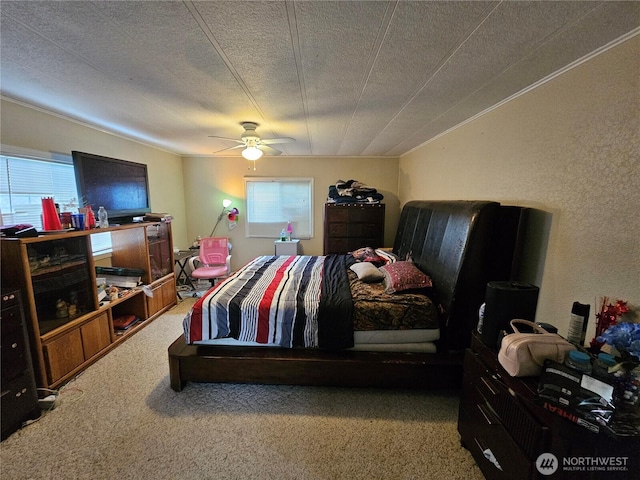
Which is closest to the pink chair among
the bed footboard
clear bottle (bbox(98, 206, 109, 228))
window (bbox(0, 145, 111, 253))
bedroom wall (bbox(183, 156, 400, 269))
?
bedroom wall (bbox(183, 156, 400, 269))

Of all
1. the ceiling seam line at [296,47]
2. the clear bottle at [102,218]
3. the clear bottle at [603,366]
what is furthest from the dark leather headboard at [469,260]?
the clear bottle at [102,218]

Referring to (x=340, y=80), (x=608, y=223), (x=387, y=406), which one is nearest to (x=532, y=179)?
(x=608, y=223)

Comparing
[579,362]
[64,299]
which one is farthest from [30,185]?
[579,362]

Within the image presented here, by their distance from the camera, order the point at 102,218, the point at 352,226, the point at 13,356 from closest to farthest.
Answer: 1. the point at 13,356
2. the point at 102,218
3. the point at 352,226

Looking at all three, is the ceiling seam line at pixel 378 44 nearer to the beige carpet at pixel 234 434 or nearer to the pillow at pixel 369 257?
the pillow at pixel 369 257

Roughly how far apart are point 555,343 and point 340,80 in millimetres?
1893

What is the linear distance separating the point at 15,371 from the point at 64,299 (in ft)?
2.59

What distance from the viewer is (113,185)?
2.92 meters

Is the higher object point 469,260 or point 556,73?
point 556,73

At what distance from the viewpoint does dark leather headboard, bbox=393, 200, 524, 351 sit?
1.90 metres

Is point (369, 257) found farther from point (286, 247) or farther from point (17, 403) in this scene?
point (17, 403)

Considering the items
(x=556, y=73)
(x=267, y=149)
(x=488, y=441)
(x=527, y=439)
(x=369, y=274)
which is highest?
(x=556, y=73)

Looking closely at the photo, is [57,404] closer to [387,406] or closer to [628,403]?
[387,406]

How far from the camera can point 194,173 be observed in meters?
4.90
